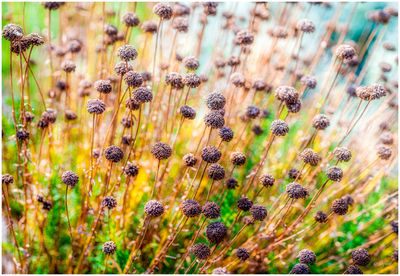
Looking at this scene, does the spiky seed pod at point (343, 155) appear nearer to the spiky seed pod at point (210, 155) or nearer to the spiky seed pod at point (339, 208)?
the spiky seed pod at point (339, 208)

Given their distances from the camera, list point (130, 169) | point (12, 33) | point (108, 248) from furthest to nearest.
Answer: point (130, 169) < point (108, 248) < point (12, 33)

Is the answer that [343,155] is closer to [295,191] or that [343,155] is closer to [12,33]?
[295,191]

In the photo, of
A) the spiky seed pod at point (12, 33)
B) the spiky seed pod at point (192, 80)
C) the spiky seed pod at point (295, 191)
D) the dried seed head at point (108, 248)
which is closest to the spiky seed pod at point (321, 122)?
the spiky seed pod at point (295, 191)

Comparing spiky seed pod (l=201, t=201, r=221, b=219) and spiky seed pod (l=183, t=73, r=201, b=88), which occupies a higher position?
spiky seed pod (l=183, t=73, r=201, b=88)

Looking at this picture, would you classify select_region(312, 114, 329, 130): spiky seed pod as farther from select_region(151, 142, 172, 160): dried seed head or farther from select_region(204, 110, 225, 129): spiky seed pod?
select_region(151, 142, 172, 160): dried seed head

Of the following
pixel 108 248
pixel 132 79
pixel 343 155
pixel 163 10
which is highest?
pixel 163 10

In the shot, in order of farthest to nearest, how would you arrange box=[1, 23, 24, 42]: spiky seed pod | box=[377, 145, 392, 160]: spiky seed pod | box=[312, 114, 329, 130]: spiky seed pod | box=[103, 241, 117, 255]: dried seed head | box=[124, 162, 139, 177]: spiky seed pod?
box=[377, 145, 392, 160]: spiky seed pod
box=[312, 114, 329, 130]: spiky seed pod
box=[124, 162, 139, 177]: spiky seed pod
box=[103, 241, 117, 255]: dried seed head
box=[1, 23, 24, 42]: spiky seed pod

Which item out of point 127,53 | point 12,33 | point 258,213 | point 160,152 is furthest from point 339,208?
point 12,33

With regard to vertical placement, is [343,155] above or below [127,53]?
below

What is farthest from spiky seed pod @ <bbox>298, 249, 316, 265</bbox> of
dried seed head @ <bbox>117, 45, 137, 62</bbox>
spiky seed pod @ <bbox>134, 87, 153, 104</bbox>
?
dried seed head @ <bbox>117, 45, 137, 62</bbox>

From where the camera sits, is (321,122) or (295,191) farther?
(321,122)

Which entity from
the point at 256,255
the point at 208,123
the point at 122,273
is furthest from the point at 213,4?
the point at 122,273
